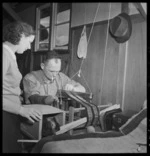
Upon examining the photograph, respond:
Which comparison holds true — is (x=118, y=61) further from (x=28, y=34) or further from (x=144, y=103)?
(x=28, y=34)

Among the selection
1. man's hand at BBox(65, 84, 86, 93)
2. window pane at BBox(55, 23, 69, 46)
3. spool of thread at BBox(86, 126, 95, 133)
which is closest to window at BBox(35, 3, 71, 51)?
window pane at BBox(55, 23, 69, 46)

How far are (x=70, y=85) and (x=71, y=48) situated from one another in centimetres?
21

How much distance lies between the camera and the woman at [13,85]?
0.96 metres

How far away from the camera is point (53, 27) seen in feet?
3.52

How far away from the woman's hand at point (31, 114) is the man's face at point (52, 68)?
20cm

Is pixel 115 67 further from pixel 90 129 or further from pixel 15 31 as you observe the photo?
pixel 15 31

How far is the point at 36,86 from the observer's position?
1036mm

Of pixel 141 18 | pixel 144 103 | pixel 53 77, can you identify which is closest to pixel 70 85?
pixel 53 77

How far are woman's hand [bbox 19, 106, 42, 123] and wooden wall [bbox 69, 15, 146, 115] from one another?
0.28m

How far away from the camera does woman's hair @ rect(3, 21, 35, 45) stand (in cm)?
97

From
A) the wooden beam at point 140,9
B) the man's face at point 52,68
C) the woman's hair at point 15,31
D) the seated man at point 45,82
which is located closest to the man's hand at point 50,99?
the seated man at point 45,82

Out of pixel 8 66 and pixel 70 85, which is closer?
pixel 8 66

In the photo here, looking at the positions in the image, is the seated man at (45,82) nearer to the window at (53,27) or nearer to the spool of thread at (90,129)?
the window at (53,27)

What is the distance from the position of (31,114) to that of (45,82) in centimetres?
18
